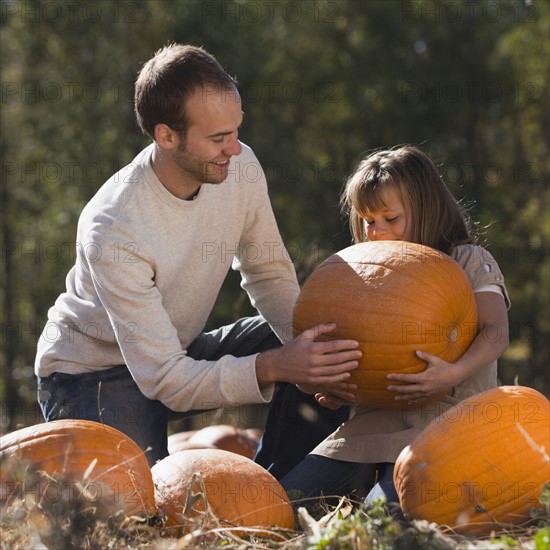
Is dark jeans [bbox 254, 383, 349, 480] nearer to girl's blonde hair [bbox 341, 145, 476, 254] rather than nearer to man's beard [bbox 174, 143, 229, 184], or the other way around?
girl's blonde hair [bbox 341, 145, 476, 254]

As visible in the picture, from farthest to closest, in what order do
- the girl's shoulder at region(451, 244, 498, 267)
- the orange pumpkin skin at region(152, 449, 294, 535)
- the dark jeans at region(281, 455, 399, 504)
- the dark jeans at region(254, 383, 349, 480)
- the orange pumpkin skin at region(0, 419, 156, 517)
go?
the dark jeans at region(254, 383, 349, 480), the girl's shoulder at region(451, 244, 498, 267), the dark jeans at region(281, 455, 399, 504), the orange pumpkin skin at region(152, 449, 294, 535), the orange pumpkin skin at region(0, 419, 156, 517)

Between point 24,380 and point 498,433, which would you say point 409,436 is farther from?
point 24,380

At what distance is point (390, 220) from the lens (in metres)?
4.03

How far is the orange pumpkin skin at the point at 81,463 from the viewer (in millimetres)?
2936

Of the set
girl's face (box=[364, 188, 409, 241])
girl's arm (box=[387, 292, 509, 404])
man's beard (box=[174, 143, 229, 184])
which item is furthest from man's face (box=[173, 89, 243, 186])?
girl's arm (box=[387, 292, 509, 404])

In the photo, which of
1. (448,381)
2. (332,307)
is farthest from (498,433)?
(332,307)

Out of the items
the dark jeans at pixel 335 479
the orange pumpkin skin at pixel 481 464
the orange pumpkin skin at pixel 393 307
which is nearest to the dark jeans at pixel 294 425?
the dark jeans at pixel 335 479

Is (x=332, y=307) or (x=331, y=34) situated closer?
(x=332, y=307)

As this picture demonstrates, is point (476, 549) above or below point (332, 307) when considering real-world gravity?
below

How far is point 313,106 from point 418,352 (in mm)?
12654

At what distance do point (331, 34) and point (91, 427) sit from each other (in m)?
12.7

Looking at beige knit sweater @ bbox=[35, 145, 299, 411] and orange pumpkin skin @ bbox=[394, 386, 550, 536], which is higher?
beige knit sweater @ bbox=[35, 145, 299, 411]

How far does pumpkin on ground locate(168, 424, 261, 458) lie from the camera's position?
5188 mm

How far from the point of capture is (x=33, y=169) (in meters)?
15.7
